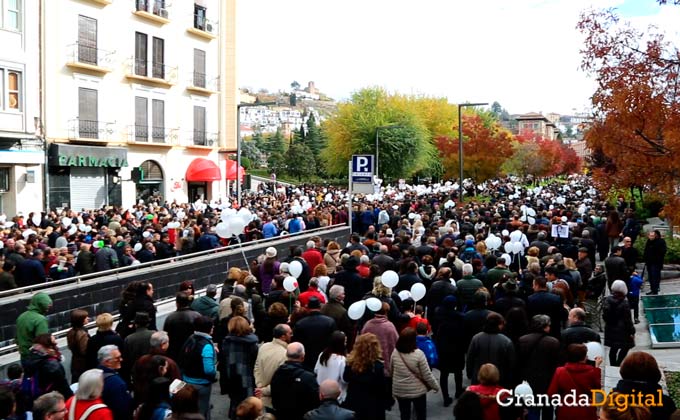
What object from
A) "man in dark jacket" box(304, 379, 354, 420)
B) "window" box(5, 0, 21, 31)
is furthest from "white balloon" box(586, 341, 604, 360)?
"window" box(5, 0, 21, 31)

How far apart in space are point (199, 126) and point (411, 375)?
32.4 meters

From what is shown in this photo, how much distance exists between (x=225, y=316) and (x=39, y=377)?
109 inches

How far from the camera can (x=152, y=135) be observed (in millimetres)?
33906

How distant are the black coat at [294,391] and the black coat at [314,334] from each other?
60.3 inches

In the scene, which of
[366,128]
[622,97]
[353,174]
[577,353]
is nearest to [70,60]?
[353,174]

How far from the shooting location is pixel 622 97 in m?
8.88

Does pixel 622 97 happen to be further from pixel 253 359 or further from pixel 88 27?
pixel 88 27

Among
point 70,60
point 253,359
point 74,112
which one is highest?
point 70,60

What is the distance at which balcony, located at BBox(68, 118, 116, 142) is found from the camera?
29.1 m

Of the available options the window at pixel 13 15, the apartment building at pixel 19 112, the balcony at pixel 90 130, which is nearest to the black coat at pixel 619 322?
the apartment building at pixel 19 112

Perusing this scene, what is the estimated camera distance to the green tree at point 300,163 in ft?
295

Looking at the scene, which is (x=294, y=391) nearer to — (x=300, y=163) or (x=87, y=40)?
(x=87, y=40)

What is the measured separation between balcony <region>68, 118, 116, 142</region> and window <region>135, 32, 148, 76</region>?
3.31m

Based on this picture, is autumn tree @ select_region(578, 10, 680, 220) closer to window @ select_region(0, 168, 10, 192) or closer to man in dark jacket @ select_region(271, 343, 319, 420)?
man in dark jacket @ select_region(271, 343, 319, 420)
